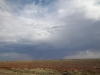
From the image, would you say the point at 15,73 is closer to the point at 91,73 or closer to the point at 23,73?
the point at 23,73

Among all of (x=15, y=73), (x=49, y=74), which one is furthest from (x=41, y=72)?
(x=15, y=73)

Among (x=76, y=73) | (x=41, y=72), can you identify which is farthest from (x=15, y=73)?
(x=76, y=73)

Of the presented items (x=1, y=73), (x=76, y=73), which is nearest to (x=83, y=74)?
(x=76, y=73)

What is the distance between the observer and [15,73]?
43500 millimetres

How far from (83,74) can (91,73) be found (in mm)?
2257

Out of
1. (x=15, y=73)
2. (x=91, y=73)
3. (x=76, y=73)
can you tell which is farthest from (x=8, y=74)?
(x=91, y=73)

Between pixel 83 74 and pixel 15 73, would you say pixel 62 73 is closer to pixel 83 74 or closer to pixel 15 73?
pixel 83 74

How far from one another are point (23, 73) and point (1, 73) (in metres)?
4.99

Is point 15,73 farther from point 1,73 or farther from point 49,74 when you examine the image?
point 49,74

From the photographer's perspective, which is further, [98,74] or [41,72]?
[41,72]

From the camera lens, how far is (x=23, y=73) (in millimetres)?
A: 43406

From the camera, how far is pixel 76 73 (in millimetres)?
42688

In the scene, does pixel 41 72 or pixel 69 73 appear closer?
pixel 69 73

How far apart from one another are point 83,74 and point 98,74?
131 inches
